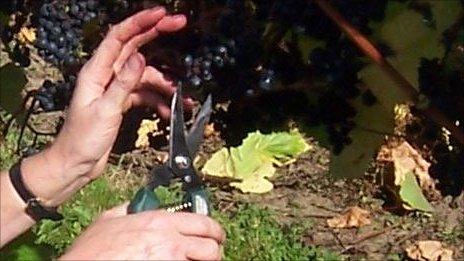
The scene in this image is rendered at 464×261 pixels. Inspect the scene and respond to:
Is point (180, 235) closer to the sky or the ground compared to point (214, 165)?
closer to the ground

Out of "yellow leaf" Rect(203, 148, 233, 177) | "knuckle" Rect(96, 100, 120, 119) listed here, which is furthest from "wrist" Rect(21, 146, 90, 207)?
"yellow leaf" Rect(203, 148, 233, 177)

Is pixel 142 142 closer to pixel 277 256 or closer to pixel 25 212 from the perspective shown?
pixel 25 212

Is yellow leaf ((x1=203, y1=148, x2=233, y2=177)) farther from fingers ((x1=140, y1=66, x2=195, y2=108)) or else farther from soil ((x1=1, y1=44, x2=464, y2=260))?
fingers ((x1=140, y1=66, x2=195, y2=108))

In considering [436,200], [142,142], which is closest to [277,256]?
[436,200]

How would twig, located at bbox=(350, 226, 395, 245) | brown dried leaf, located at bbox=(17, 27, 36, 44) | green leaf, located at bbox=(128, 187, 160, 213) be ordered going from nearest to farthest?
green leaf, located at bbox=(128, 187, 160, 213)
brown dried leaf, located at bbox=(17, 27, 36, 44)
twig, located at bbox=(350, 226, 395, 245)

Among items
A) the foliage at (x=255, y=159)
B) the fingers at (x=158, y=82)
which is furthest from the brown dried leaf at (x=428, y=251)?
the fingers at (x=158, y=82)

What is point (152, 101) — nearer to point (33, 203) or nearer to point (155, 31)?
point (155, 31)

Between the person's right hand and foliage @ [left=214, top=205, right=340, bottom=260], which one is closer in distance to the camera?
the person's right hand
